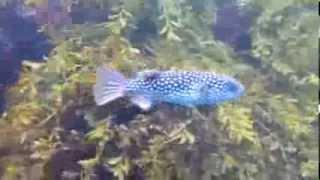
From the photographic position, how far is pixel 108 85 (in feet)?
7.38

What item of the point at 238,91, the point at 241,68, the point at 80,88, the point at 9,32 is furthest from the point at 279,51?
the point at 9,32

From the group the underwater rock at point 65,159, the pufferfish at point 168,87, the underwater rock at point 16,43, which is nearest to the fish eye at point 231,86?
the pufferfish at point 168,87

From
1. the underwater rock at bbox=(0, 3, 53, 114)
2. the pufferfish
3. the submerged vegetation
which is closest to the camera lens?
the pufferfish

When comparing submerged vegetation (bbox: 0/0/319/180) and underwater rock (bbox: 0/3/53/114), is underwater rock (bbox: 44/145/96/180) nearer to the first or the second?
submerged vegetation (bbox: 0/0/319/180)

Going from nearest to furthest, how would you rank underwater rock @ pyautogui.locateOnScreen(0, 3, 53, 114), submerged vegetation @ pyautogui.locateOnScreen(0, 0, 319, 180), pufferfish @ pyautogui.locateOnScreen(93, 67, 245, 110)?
pufferfish @ pyautogui.locateOnScreen(93, 67, 245, 110)
submerged vegetation @ pyautogui.locateOnScreen(0, 0, 319, 180)
underwater rock @ pyautogui.locateOnScreen(0, 3, 53, 114)

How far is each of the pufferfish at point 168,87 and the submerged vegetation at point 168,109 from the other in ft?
0.68

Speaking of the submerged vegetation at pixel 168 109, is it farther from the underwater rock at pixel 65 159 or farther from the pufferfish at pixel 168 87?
the pufferfish at pixel 168 87

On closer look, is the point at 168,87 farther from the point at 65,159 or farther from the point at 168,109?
the point at 65,159

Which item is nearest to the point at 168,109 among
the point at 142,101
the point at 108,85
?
the point at 142,101

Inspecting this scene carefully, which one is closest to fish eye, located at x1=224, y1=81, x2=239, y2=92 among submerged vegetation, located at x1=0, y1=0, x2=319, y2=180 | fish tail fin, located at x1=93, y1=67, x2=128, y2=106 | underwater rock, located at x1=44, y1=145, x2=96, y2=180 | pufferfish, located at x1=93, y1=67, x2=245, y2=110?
pufferfish, located at x1=93, y1=67, x2=245, y2=110

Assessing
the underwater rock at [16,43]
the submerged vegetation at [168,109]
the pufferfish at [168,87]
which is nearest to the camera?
the pufferfish at [168,87]

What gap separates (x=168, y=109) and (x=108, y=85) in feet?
1.10

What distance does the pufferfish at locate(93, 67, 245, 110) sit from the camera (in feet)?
7.15

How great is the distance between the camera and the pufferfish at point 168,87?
2.18m
